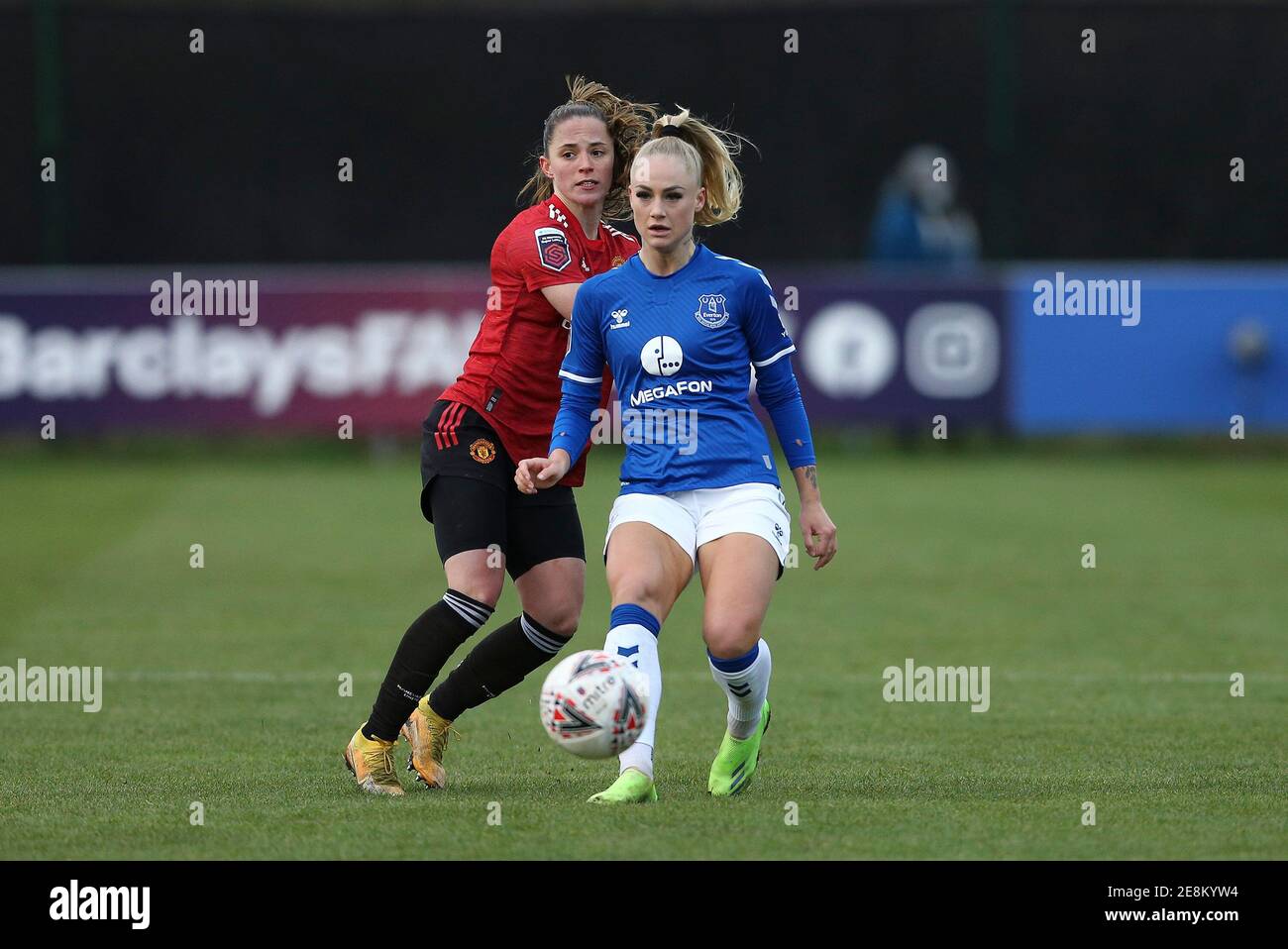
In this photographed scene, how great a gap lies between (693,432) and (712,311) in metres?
0.38

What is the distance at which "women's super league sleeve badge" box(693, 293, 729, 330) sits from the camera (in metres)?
6.41

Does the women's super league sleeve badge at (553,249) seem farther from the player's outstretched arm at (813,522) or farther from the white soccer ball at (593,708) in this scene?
the white soccer ball at (593,708)

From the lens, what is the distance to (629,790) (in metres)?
6.23

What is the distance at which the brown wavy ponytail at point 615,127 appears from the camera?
677 cm

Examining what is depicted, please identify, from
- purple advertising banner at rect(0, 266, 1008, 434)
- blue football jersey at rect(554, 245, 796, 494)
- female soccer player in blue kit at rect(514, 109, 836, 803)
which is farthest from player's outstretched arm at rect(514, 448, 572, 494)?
purple advertising banner at rect(0, 266, 1008, 434)

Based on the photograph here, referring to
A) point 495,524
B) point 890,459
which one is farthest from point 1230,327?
point 495,524

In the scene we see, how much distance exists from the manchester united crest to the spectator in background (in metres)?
13.2

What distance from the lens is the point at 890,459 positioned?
18938 millimetres

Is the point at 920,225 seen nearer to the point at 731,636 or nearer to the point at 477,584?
the point at 477,584

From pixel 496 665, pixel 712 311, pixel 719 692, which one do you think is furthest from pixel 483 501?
pixel 719 692

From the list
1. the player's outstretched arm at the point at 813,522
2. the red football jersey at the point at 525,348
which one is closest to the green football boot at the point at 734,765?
the player's outstretched arm at the point at 813,522

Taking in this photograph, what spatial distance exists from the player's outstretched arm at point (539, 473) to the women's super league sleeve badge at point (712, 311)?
62cm

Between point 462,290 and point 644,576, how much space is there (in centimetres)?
1204

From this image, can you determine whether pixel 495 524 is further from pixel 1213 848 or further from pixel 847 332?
pixel 847 332
